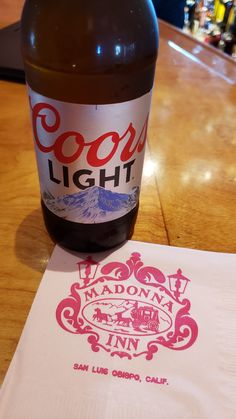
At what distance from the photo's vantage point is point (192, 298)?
38 centimetres

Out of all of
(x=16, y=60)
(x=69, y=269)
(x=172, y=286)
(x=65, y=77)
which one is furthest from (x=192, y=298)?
(x=16, y=60)

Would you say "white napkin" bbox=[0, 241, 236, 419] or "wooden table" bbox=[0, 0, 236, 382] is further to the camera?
"wooden table" bbox=[0, 0, 236, 382]

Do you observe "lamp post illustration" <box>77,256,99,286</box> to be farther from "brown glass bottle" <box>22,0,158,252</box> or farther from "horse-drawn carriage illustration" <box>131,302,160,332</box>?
"brown glass bottle" <box>22,0,158,252</box>

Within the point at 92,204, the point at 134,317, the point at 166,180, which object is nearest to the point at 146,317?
the point at 134,317

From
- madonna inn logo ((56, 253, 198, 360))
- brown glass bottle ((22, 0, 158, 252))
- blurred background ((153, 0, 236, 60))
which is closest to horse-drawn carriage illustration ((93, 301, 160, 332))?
madonna inn logo ((56, 253, 198, 360))

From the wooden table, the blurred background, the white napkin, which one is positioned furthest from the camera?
the blurred background

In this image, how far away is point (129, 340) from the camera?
0.35 m

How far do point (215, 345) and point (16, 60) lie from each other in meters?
0.64

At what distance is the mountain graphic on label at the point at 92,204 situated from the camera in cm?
37

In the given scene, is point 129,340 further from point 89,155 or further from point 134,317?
point 89,155

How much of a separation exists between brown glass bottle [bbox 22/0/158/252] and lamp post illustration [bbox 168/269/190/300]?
187 mm

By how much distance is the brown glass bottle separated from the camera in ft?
1.02

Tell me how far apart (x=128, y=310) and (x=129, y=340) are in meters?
0.03

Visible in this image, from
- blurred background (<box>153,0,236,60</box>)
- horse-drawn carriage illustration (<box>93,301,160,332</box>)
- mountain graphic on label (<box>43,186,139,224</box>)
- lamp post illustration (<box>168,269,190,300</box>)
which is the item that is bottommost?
blurred background (<box>153,0,236,60</box>)
